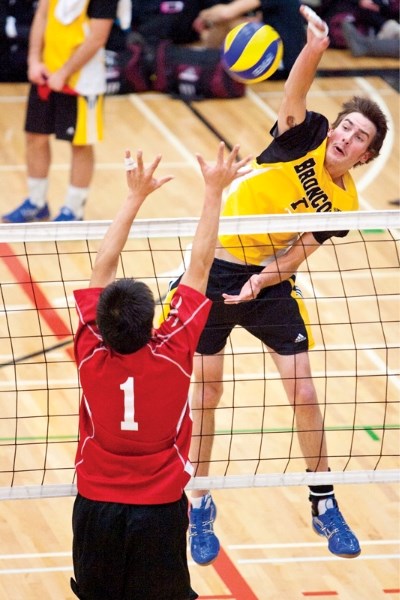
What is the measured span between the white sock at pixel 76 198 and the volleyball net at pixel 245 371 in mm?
338

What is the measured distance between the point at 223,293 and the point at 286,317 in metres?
0.34

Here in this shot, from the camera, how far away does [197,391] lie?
6.14 meters

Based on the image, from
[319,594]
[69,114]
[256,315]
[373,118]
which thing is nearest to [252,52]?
[373,118]

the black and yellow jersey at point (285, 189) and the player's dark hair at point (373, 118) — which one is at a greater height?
the player's dark hair at point (373, 118)

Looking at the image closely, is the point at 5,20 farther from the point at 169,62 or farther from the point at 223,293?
the point at 223,293

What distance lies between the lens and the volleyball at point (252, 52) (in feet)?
23.2

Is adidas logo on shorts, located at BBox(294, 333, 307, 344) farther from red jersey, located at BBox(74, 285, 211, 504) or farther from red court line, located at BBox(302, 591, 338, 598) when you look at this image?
red court line, located at BBox(302, 591, 338, 598)

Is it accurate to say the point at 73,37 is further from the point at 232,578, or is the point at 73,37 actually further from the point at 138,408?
the point at 138,408

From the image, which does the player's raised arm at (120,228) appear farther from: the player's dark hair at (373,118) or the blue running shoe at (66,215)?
the blue running shoe at (66,215)

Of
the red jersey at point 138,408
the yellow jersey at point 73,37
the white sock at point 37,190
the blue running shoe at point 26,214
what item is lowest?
the blue running shoe at point 26,214

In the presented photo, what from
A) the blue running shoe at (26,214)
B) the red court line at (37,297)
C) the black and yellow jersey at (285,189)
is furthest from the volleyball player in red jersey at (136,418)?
the blue running shoe at (26,214)

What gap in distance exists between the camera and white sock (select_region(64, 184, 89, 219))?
9.90 metres

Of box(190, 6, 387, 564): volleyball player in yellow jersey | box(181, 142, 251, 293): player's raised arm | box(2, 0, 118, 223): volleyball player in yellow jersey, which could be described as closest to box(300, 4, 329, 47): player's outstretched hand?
box(190, 6, 387, 564): volleyball player in yellow jersey

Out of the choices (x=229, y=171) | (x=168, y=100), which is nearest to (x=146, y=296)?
(x=229, y=171)
